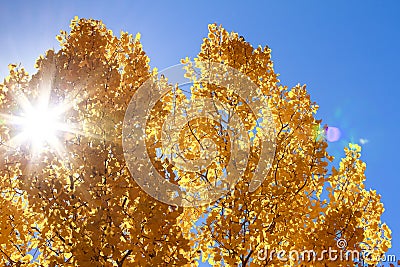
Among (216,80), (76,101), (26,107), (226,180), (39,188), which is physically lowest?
A: (39,188)

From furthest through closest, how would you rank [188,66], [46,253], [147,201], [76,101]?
[188,66]
[76,101]
[46,253]
[147,201]

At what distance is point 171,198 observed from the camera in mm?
4262

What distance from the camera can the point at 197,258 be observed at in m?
5.05

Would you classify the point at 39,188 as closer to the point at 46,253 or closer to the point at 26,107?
the point at 46,253

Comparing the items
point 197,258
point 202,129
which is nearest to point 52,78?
point 202,129

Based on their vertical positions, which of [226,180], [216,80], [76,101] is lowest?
[226,180]

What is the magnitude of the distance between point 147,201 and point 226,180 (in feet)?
4.31

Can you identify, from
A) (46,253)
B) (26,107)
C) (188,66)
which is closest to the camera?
(46,253)

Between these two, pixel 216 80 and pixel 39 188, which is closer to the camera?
pixel 39 188

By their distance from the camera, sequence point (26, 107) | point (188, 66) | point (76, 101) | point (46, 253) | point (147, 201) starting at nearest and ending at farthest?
point (147, 201) < point (46, 253) < point (26, 107) < point (76, 101) < point (188, 66)

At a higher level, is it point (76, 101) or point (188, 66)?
point (188, 66)

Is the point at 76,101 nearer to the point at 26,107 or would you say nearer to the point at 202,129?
the point at 26,107

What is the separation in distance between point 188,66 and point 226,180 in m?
A: 1.95

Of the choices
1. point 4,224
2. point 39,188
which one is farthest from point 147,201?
point 4,224
